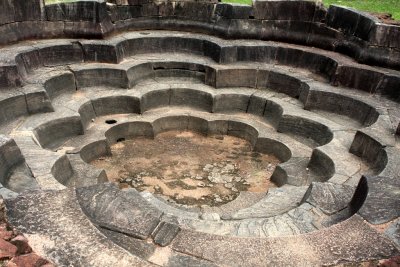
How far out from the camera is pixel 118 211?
371 centimetres

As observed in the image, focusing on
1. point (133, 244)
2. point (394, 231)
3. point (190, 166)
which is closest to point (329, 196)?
point (394, 231)

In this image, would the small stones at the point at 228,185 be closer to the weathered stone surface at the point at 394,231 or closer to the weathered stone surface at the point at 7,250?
the weathered stone surface at the point at 394,231

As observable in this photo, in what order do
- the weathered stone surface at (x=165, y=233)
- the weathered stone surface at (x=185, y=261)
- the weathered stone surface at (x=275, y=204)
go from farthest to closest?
the weathered stone surface at (x=275, y=204), the weathered stone surface at (x=165, y=233), the weathered stone surface at (x=185, y=261)

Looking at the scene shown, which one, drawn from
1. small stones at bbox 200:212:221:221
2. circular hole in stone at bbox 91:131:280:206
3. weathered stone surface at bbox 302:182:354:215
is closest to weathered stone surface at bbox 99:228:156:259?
small stones at bbox 200:212:221:221

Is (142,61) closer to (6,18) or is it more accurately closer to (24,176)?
(6,18)

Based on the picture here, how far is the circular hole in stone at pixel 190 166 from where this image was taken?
20.8 ft

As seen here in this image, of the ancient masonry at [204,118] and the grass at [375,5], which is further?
the grass at [375,5]

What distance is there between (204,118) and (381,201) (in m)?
4.77

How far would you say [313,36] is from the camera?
9023 millimetres

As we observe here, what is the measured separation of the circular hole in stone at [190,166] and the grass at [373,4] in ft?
15.3

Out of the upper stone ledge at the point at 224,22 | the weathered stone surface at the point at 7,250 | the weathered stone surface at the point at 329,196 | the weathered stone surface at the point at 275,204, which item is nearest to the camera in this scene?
the weathered stone surface at the point at 7,250

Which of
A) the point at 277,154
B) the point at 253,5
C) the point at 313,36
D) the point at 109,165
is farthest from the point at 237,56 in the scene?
the point at 109,165

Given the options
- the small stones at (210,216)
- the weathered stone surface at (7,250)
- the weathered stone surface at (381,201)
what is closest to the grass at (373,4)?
the small stones at (210,216)

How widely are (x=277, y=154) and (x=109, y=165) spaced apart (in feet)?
11.0
